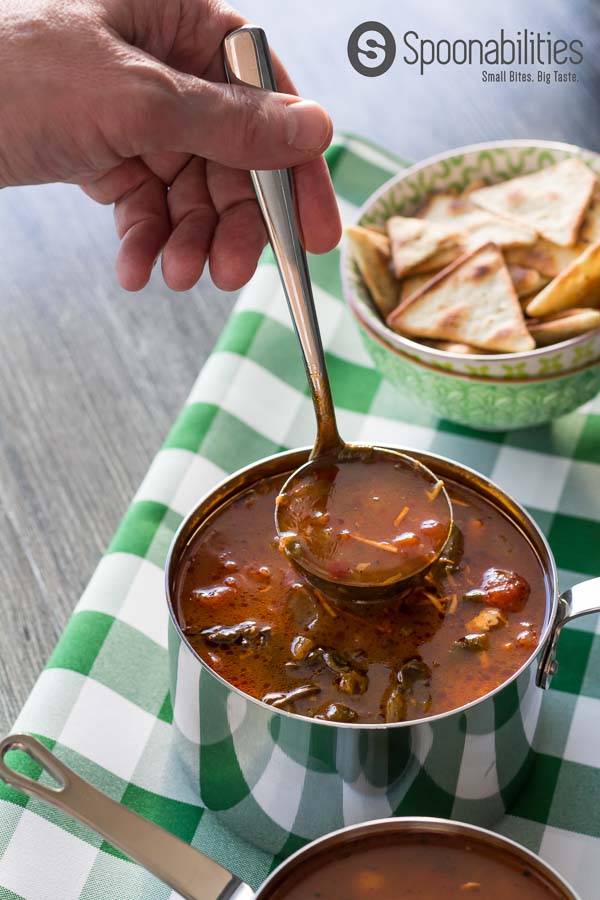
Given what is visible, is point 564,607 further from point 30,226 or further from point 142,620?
point 30,226

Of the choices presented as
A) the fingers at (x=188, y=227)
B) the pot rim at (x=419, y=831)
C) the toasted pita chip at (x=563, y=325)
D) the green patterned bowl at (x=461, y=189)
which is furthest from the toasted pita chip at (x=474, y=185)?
the pot rim at (x=419, y=831)

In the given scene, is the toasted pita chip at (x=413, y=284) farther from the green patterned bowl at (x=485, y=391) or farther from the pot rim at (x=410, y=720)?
the pot rim at (x=410, y=720)

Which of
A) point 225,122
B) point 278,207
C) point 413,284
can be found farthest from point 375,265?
point 225,122

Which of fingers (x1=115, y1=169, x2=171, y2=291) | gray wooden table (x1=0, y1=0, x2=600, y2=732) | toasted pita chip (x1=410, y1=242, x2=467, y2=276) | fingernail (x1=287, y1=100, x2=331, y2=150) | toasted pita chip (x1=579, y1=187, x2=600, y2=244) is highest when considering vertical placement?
fingernail (x1=287, y1=100, x2=331, y2=150)

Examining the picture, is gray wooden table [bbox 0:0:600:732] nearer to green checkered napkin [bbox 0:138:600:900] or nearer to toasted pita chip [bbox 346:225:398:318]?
green checkered napkin [bbox 0:138:600:900]

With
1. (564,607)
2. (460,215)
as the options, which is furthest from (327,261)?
(564,607)

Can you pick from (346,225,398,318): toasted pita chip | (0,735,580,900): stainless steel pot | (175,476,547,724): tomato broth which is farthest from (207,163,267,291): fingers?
(0,735,580,900): stainless steel pot
